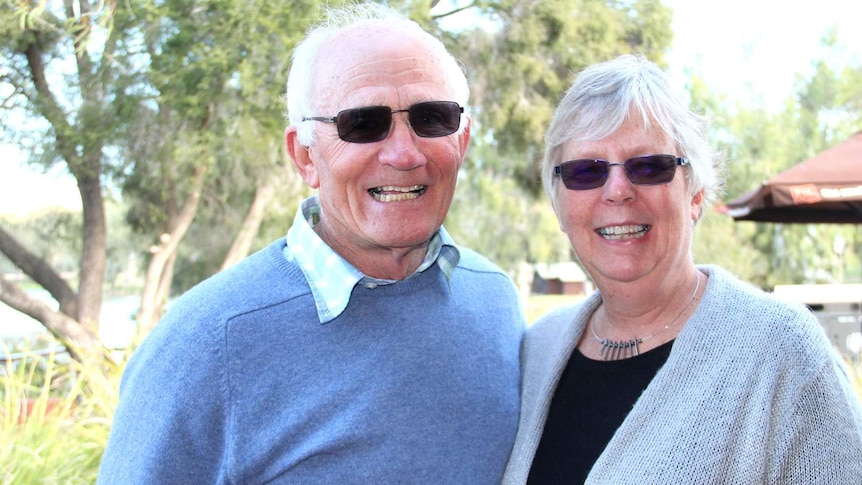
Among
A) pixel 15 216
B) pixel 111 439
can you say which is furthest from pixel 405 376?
pixel 15 216

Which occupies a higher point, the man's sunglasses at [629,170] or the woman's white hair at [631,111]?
the woman's white hair at [631,111]

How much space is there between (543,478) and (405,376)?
1.57 feet

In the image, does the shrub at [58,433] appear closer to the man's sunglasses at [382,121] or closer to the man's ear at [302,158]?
the man's ear at [302,158]

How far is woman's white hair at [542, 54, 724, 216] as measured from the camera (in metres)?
2.14

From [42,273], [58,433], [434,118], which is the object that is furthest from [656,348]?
[42,273]

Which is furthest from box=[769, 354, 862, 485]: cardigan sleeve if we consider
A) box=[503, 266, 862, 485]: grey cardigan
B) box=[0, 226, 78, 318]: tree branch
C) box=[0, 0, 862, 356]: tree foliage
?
box=[0, 226, 78, 318]: tree branch

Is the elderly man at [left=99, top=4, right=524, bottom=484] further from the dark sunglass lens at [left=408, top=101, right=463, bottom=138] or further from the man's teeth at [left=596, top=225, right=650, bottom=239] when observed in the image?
the man's teeth at [left=596, top=225, right=650, bottom=239]

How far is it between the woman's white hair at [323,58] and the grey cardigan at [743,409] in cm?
96

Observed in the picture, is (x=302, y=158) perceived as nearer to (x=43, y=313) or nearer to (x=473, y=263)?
(x=473, y=263)

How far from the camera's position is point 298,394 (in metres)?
1.98

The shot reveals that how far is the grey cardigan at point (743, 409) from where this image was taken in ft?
5.80

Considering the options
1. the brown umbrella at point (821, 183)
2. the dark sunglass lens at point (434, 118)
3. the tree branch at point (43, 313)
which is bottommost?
the tree branch at point (43, 313)

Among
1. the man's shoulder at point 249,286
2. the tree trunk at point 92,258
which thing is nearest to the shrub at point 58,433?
the man's shoulder at point 249,286

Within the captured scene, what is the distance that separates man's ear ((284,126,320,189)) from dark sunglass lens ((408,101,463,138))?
0.34 meters
